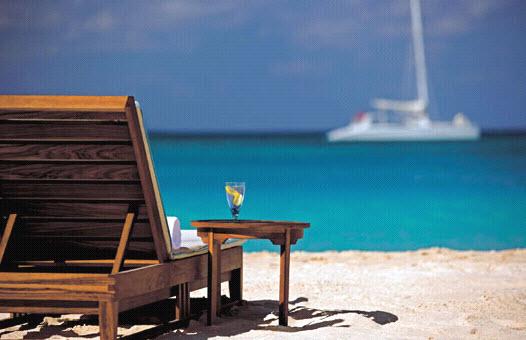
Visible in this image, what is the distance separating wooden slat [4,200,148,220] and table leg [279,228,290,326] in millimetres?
617

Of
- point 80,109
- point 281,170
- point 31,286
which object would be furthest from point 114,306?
point 281,170

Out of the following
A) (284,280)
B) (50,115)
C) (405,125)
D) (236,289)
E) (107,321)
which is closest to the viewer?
(107,321)

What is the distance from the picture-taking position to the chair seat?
4016 millimetres

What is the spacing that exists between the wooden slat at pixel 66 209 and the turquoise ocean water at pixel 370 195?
6122 millimetres

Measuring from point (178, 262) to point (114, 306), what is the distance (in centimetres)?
56

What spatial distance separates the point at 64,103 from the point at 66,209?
60 centimetres

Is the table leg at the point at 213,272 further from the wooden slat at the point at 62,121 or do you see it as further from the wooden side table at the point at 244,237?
the wooden slat at the point at 62,121

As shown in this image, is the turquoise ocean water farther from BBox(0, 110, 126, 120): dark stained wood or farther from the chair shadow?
BBox(0, 110, 126, 120): dark stained wood

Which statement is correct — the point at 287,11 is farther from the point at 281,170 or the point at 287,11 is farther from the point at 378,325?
the point at 378,325

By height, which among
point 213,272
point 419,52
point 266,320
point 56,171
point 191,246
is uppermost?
point 419,52

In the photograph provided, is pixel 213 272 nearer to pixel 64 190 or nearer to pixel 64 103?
pixel 64 190

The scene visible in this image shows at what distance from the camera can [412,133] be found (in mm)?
40250

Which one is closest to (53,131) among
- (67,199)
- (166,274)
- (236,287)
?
(67,199)

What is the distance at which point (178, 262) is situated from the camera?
4.02 meters
